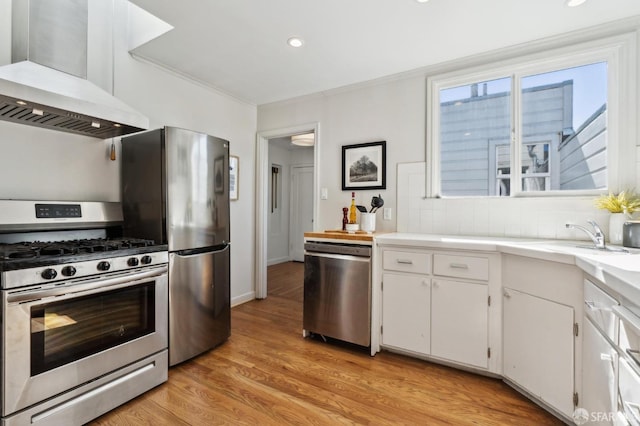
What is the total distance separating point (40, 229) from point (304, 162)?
189 inches

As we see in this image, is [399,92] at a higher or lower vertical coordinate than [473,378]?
higher

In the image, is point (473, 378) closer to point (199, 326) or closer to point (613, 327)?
point (613, 327)

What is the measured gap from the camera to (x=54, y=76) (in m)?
1.71

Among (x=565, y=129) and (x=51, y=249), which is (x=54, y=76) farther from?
(x=565, y=129)

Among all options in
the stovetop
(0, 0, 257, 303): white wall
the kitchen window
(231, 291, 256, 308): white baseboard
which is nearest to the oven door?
the stovetop

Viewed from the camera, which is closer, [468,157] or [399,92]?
[468,157]

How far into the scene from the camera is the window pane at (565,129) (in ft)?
7.20

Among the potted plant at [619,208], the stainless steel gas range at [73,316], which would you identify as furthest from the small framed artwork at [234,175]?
the potted plant at [619,208]

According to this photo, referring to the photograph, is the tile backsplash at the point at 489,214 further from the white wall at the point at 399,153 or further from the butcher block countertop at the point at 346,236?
the butcher block countertop at the point at 346,236

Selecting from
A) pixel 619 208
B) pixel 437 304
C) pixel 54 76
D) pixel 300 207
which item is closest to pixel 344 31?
pixel 54 76

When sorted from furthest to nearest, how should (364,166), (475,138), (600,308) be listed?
1. (364,166)
2. (475,138)
3. (600,308)

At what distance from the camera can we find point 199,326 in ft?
7.57

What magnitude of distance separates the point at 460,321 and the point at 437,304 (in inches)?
7.2

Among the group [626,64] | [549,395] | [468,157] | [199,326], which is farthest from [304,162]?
[549,395]
